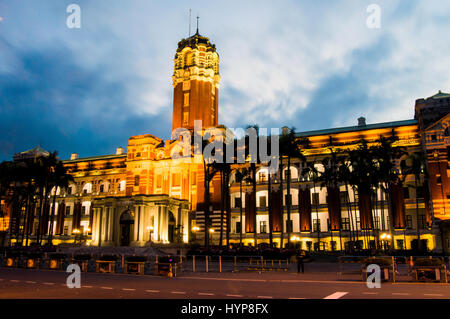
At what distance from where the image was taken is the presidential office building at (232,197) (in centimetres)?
6075

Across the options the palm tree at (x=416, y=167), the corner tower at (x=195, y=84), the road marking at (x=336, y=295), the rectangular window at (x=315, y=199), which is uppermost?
the corner tower at (x=195, y=84)

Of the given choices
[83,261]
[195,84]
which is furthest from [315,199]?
[83,261]

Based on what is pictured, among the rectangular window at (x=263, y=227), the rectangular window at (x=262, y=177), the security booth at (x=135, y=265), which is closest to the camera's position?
the security booth at (x=135, y=265)

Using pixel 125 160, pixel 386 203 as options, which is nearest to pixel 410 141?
pixel 386 203

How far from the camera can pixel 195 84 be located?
8244cm

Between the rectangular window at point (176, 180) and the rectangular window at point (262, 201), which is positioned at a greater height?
the rectangular window at point (176, 180)

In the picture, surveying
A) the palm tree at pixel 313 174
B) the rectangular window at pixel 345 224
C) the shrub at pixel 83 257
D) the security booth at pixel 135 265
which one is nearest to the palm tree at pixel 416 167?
the rectangular window at pixel 345 224

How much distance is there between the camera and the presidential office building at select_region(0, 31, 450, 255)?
6075 centimetres

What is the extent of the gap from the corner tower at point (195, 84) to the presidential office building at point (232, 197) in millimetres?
224

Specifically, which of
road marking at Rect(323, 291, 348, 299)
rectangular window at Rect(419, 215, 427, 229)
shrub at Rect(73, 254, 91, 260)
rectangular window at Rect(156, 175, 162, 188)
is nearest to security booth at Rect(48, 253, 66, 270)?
shrub at Rect(73, 254, 91, 260)

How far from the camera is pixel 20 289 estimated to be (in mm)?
19141

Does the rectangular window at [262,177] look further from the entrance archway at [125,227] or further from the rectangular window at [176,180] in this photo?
the entrance archway at [125,227]
